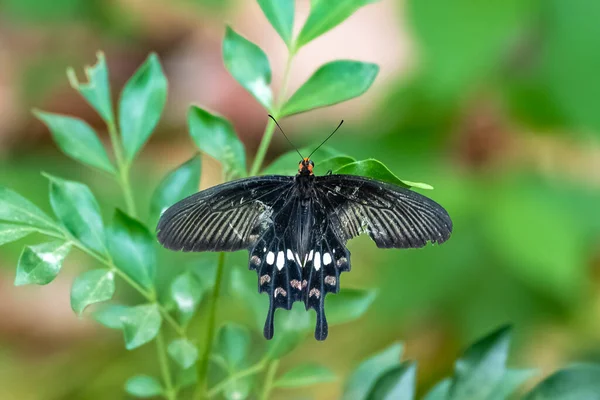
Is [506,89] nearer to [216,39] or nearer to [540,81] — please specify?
[540,81]

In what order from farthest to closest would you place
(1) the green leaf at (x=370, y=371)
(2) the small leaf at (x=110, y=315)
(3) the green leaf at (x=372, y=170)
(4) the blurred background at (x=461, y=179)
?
(4) the blurred background at (x=461, y=179) < (1) the green leaf at (x=370, y=371) < (2) the small leaf at (x=110, y=315) < (3) the green leaf at (x=372, y=170)

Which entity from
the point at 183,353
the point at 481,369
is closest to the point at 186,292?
the point at 183,353

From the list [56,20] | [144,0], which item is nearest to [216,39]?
[144,0]

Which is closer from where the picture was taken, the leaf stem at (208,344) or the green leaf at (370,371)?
the leaf stem at (208,344)

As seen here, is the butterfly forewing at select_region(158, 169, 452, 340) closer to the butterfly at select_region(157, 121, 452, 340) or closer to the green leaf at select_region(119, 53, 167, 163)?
the butterfly at select_region(157, 121, 452, 340)

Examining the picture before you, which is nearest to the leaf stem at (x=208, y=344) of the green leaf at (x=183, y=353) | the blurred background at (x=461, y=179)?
the green leaf at (x=183, y=353)

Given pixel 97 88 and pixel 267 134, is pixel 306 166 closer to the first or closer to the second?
pixel 267 134

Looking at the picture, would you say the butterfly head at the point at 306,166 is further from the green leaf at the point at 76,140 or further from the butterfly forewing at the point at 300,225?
the green leaf at the point at 76,140
